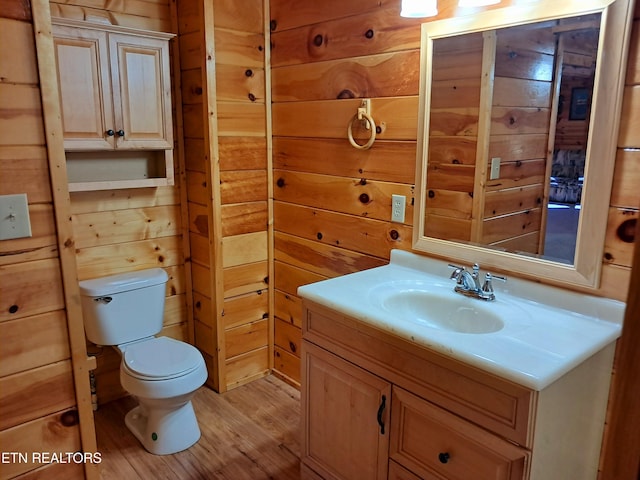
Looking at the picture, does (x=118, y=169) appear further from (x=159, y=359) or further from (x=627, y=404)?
(x=627, y=404)

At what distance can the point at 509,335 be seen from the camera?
1424 millimetres

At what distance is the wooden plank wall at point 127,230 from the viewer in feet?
7.95

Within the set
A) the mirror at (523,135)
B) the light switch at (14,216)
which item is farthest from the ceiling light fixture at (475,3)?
the light switch at (14,216)

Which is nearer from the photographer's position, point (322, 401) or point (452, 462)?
point (452, 462)

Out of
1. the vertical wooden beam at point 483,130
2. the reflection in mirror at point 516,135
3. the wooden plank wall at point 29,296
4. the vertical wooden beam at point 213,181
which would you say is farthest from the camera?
the vertical wooden beam at point 213,181

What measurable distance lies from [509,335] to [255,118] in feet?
5.89

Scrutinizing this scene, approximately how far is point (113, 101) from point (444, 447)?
1991mm

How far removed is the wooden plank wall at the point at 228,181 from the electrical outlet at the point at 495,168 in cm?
131

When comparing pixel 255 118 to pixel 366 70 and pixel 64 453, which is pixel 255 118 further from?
pixel 64 453

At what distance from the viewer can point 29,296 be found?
130 centimetres

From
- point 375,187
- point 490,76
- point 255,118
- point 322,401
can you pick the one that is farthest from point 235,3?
point 322,401

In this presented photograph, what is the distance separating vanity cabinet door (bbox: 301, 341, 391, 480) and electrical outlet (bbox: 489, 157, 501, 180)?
0.85 metres

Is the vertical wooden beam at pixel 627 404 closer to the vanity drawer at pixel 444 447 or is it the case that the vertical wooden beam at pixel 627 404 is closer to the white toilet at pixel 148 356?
the vanity drawer at pixel 444 447

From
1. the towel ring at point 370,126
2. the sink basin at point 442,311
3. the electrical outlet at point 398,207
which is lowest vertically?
the sink basin at point 442,311
